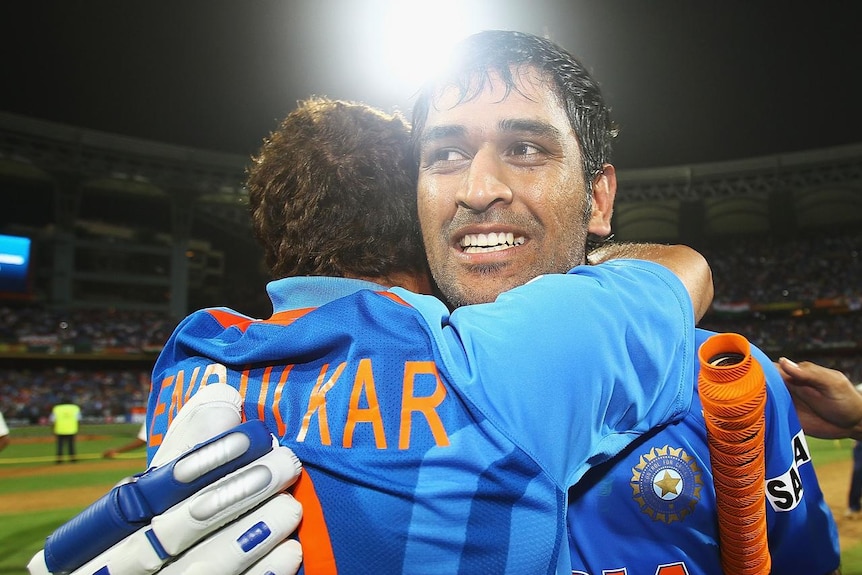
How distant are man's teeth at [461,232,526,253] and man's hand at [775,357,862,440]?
0.96 m

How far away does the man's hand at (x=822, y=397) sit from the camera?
1892 millimetres

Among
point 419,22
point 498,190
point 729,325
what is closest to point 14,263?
point 419,22

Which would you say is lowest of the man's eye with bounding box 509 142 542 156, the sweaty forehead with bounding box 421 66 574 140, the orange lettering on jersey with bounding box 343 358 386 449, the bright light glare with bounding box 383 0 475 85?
the orange lettering on jersey with bounding box 343 358 386 449

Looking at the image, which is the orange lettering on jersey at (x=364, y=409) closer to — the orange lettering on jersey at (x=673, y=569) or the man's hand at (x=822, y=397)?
the orange lettering on jersey at (x=673, y=569)

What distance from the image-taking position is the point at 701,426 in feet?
5.13

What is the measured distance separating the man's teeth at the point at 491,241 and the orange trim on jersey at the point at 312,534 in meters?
0.76

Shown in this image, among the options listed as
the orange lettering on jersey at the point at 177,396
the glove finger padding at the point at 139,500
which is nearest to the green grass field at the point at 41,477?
the orange lettering on jersey at the point at 177,396

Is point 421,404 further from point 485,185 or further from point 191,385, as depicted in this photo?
point 485,185

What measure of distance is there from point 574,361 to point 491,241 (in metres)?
0.60

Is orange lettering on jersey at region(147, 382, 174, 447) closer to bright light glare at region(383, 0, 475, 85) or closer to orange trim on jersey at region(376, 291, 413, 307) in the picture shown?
orange trim on jersey at region(376, 291, 413, 307)

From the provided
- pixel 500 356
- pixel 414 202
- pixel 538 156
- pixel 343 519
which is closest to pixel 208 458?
pixel 343 519

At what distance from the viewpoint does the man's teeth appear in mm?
1611

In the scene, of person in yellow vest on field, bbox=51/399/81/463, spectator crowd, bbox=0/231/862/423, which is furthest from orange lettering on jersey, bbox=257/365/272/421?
spectator crowd, bbox=0/231/862/423

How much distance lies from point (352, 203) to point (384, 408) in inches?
29.0
